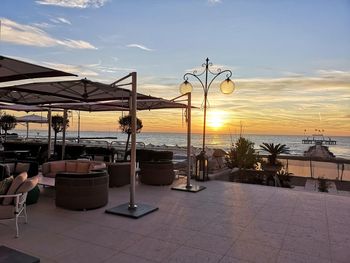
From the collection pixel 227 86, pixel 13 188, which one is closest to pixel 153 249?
pixel 13 188

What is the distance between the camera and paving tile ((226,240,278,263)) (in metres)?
3.20

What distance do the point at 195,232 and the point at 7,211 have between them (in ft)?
8.01

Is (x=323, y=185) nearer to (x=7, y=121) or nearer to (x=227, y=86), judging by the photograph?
(x=227, y=86)

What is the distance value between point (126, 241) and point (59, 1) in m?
5.36

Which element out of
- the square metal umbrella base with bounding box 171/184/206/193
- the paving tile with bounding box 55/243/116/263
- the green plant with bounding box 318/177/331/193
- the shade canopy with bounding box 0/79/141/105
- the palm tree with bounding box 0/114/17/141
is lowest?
the green plant with bounding box 318/177/331/193

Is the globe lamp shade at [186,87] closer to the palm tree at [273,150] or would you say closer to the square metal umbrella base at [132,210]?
the square metal umbrella base at [132,210]

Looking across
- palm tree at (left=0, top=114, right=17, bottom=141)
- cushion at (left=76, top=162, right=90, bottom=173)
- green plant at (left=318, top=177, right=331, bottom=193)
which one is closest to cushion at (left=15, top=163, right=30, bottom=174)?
cushion at (left=76, top=162, right=90, bottom=173)

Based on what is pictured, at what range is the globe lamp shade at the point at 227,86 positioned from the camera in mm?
7008

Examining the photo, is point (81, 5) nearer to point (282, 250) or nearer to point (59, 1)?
point (59, 1)

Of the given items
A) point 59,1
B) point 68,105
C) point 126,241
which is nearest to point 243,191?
point 126,241

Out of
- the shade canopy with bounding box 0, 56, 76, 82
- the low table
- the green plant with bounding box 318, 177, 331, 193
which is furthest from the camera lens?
the green plant with bounding box 318, 177, 331, 193

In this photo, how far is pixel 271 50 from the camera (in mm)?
7930

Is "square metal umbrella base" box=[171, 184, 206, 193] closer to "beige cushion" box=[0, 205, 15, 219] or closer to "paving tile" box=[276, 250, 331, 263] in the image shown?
"paving tile" box=[276, 250, 331, 263]

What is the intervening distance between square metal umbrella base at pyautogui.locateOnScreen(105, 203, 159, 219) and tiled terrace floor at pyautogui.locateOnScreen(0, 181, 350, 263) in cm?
11
